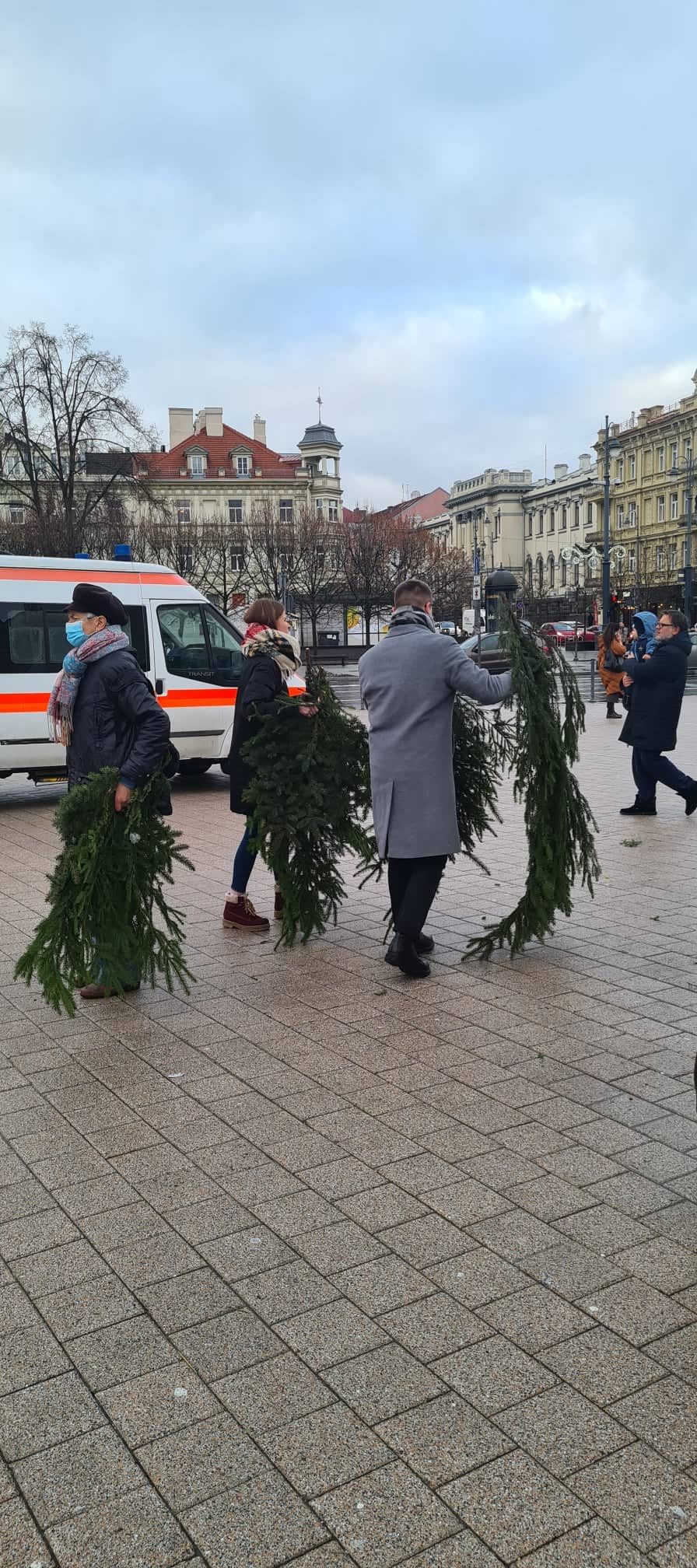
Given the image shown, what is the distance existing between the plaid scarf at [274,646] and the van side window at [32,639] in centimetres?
633

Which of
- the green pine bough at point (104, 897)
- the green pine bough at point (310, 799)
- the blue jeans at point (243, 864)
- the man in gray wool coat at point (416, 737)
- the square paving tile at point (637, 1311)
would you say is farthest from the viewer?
the blue jeans at point (243, 864)

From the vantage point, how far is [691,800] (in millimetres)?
11203

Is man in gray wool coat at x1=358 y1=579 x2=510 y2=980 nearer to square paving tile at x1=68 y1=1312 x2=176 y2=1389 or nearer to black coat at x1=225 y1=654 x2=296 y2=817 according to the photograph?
black coat at x1=225 y1=654 x2=296 y2=817

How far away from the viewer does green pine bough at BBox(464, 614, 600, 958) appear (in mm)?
6113

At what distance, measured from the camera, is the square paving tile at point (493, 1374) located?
9.14ft

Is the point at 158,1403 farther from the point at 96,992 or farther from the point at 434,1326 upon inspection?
the point at 96,992

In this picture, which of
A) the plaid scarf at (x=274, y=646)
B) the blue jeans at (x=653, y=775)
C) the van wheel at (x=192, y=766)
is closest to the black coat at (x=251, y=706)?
the plaid scarf at (x=274, y=646)

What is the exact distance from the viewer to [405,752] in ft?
19.3

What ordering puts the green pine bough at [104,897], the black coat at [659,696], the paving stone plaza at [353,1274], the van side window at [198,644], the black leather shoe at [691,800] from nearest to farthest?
the paving stone plaza at [353,1274] < the green pine bough at [104,897] < the black coat at [659,696] < the black leather shoe at [691,800] < the van side window at [198,644]

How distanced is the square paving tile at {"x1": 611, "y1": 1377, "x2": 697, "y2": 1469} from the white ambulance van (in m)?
10.6

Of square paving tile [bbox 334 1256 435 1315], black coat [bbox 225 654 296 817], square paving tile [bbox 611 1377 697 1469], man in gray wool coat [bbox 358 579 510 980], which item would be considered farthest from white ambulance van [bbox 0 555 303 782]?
square paving tile [bbox 611 1377 697 1469]

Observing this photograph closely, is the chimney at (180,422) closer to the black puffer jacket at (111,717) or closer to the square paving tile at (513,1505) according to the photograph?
the black puffer jacket at (111,717)

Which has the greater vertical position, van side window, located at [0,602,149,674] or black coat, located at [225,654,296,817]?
van side window, located at [0,602,149,674]

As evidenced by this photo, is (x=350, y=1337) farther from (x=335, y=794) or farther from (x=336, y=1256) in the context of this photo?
(x=335, y=794)
